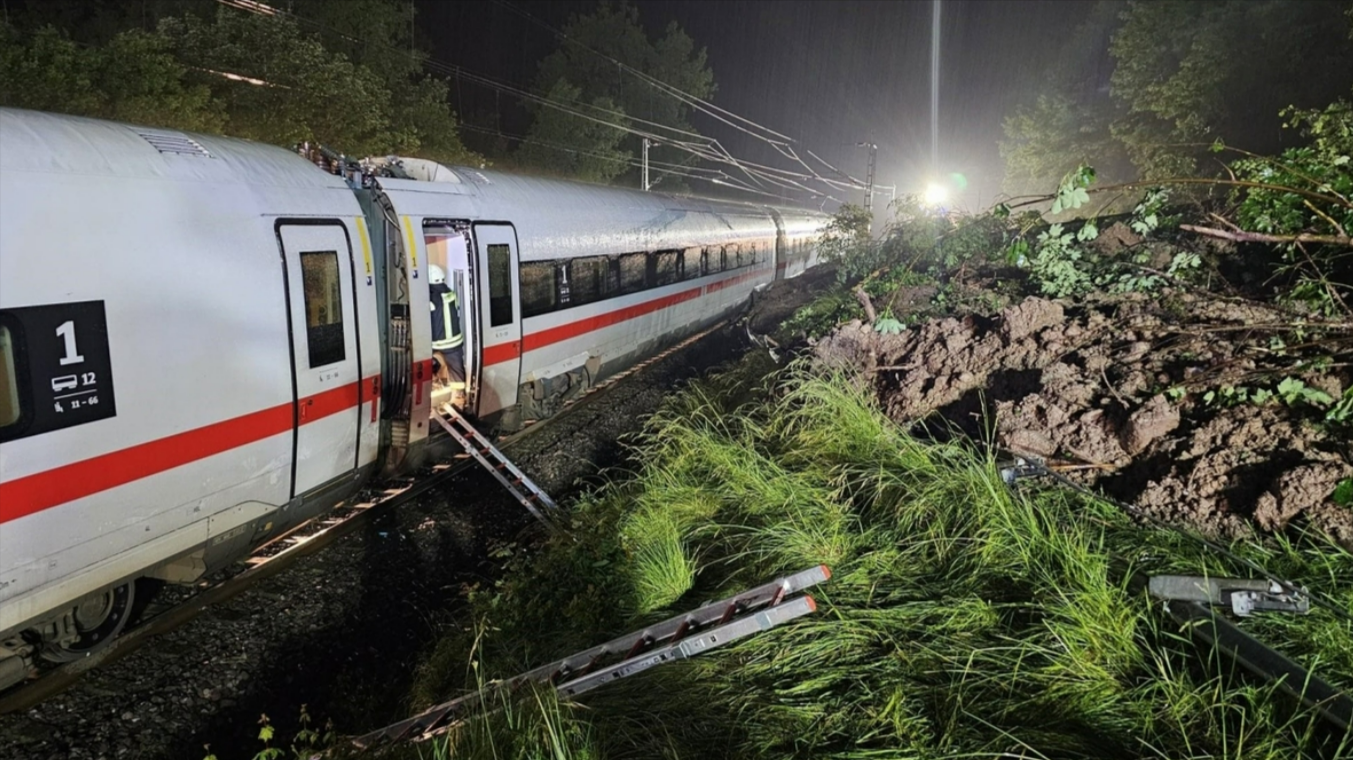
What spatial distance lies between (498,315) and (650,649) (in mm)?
4605

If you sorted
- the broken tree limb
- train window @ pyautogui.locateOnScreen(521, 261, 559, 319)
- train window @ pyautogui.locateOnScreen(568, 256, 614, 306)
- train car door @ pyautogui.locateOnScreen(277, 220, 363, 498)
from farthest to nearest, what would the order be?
train window @ pyautogui.locateOnScreen(568, 256, 614, 306) → train window @ pyautogui.locateOnScreen(521, 261, 559, 319) → the broken tree limb → train car door @ pyautogui.locateOnScreen(277, 220, 363, 498)

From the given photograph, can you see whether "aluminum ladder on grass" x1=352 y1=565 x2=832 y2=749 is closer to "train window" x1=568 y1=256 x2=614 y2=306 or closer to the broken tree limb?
the broken tree limb

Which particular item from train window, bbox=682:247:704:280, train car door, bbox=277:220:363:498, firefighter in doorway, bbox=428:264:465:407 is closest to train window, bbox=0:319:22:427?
train car door, bbox=277:220:363:498

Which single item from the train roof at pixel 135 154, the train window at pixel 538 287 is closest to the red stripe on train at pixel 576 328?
the train window at pixel 538 287

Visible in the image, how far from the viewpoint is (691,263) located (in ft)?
43.9

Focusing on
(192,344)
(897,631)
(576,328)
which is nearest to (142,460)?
(192,344)

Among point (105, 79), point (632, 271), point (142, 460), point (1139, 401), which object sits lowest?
point (142, 460)

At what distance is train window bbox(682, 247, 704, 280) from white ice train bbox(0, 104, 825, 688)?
5890mm

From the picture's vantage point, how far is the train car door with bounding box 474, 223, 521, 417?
7027 mm

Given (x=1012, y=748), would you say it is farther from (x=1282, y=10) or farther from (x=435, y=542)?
(x=1282, y=10)

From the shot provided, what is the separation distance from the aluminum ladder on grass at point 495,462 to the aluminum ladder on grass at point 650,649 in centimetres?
235

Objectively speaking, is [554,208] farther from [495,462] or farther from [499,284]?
[495,462]

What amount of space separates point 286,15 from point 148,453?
13.8m

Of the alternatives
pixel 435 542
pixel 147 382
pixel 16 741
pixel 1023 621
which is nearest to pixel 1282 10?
pixel 1023 621
